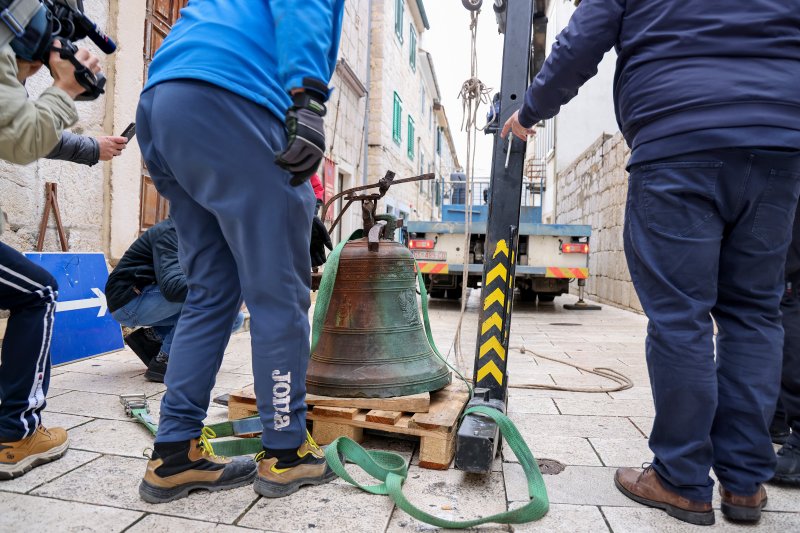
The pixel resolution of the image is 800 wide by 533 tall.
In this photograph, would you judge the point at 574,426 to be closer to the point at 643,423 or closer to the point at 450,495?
the point at 643,423

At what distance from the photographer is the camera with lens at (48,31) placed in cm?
158

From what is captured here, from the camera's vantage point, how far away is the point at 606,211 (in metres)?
11.5

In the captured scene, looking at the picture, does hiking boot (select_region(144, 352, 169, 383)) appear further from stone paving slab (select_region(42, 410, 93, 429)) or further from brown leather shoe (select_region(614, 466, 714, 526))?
brown leather shoe (select_region(614, 466, 714, 526))

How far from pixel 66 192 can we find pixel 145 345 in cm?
159

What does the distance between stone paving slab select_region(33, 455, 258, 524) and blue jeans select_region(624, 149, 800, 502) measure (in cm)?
141

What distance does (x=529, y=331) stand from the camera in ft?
22.9

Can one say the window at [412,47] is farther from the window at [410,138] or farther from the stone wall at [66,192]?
the stone wall at [66,192]

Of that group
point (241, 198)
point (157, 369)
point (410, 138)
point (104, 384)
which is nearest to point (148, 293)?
point (157, 369)

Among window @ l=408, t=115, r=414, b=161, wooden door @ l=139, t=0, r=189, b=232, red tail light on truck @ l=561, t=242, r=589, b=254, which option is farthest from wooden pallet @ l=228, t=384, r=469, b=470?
window @ l=408, t=115, r=414, b=161

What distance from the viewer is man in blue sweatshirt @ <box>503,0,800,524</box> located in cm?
172

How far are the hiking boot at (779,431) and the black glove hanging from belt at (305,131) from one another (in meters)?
2.35

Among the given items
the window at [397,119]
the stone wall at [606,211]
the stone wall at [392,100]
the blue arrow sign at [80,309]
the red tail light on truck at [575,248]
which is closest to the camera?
the blue arrow sign at [80,309]

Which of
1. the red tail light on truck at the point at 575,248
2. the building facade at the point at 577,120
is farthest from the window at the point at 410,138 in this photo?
the red tail light on truck at the point at 575,248

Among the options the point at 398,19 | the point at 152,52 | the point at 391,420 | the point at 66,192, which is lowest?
the point at 391,420
